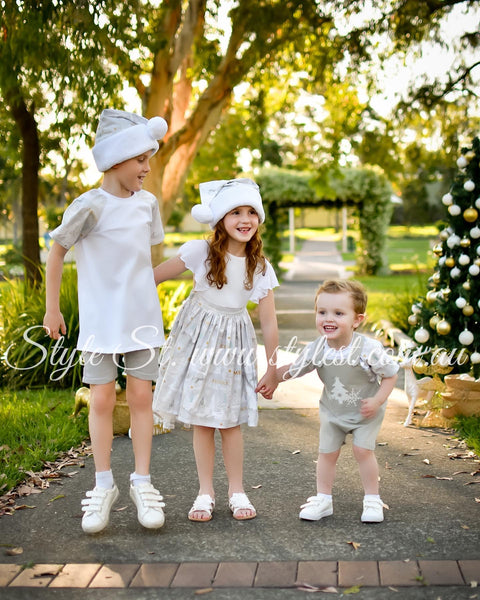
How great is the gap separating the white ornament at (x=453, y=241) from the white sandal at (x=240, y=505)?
9.37 feet

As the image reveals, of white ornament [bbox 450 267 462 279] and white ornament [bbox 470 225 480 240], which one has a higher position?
white ornament [bbox 470 225 480 240]

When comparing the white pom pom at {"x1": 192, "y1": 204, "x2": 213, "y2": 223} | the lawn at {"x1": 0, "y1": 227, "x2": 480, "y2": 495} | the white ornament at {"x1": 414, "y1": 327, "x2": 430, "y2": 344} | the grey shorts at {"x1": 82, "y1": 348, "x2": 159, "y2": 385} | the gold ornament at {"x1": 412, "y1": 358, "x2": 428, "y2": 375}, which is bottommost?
the lawn at {"x1": 0, "y1": 227, "x2": 480, "y2": 495}

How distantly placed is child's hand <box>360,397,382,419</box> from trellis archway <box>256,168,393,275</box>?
719 inches

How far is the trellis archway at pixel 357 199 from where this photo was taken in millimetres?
22000

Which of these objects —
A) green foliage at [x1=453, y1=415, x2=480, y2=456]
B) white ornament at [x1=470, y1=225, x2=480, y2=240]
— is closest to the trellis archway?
white ornament at [x1=470, y1=225, x2=480, y2=240]

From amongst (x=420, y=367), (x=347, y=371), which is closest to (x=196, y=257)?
(x=347, y=371)

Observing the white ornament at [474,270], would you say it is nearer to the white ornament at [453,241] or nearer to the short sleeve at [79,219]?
the white ornament at [453,241]

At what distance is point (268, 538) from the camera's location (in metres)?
3.31

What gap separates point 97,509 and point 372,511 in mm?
1255

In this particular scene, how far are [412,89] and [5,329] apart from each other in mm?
6981

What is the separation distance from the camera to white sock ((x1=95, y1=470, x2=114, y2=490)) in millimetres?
3514

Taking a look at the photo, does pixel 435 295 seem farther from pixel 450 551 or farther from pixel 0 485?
pixel 0 485

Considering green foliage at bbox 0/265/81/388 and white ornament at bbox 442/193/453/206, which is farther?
green foliage at bbox 0/265/81/388

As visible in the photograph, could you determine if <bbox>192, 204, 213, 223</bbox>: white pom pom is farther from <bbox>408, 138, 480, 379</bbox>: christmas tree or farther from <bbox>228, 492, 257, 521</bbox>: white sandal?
<bbox>408, 138, 480, 379</bbox>: christmas tree
